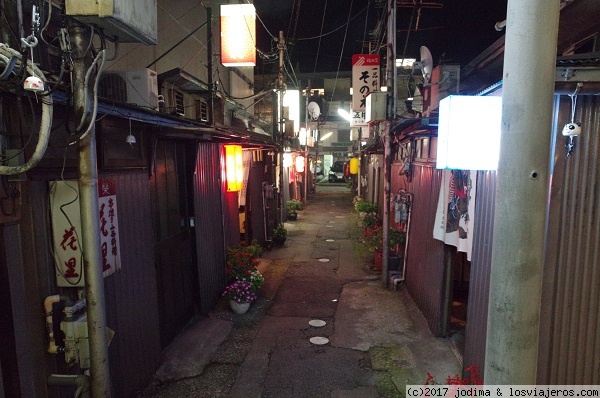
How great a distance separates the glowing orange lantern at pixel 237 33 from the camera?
39.6 ft

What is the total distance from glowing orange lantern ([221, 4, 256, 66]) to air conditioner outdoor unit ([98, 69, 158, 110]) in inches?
145

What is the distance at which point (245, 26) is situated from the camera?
39.5 feet

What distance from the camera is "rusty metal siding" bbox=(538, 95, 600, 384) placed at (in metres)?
4.89

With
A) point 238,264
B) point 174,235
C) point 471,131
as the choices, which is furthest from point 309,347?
point 471,131

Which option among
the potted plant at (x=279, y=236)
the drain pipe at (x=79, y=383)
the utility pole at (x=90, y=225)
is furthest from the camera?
the potted plant at (x=279, y=236)

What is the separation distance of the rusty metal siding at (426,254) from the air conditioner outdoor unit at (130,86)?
24.8ft

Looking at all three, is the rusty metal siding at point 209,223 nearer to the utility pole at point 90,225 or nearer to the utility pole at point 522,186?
the utility pole at point 90,225

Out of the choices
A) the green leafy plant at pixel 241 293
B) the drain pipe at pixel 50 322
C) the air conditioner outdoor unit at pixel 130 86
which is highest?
the air conditioner outdoor unit at pixel 130 86

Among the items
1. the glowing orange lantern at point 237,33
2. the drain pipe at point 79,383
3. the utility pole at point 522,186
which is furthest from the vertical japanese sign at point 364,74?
the drain pipe at point 79,383

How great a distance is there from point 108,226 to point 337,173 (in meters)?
60.4

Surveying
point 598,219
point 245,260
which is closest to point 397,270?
point 245,260

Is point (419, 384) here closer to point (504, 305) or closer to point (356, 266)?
point (504, 305)

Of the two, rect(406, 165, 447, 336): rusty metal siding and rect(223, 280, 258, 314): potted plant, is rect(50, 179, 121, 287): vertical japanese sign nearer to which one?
rect(223, 280, 258, 314): potted plant

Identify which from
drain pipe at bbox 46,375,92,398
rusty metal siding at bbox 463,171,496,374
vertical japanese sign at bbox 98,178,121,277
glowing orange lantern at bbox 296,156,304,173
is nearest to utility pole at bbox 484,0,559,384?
rusty metal siding at bbox 463,171,496,374
